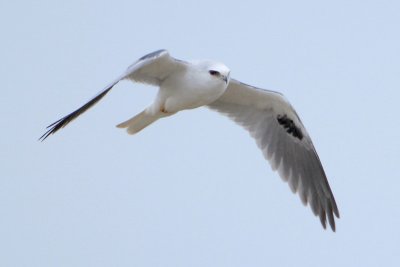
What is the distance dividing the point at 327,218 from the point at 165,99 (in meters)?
2.55

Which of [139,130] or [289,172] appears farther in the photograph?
[289,172]

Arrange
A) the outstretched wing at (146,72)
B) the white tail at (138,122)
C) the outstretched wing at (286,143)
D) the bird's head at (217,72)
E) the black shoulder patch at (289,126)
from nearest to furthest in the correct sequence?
1. the outstretched wing at (146,72)
2. the bird's head at (217,72)
3. the white tail at (138,122)
4. the outstretched wing at (286,143)
5. the black shoulder patch at (289,126)

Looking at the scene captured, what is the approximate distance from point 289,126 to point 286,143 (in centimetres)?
20

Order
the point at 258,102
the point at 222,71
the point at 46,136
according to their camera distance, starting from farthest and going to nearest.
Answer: the point at 258,102 < the point at 222,71 < the point at 46,136

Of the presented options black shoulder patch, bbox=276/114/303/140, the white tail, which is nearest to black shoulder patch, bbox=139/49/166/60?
the white tail

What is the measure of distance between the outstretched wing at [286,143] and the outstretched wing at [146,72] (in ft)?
3.99

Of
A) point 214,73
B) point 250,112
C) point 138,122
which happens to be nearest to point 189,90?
point 214,73

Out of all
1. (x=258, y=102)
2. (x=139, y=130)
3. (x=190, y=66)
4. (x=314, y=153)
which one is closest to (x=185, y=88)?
(x=190, y=66)

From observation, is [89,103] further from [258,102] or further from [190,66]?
[258,102]

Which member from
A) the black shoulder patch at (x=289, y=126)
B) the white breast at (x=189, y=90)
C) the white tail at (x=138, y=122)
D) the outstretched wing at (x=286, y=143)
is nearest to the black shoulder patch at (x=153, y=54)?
the white breast at (x=189, y=90)

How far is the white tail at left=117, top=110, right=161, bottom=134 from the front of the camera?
9.01m

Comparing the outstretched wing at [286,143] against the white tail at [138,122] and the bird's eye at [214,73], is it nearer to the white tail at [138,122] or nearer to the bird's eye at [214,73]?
the white tail at [138,122]

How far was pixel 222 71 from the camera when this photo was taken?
814cm

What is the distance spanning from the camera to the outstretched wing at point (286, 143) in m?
9.81
